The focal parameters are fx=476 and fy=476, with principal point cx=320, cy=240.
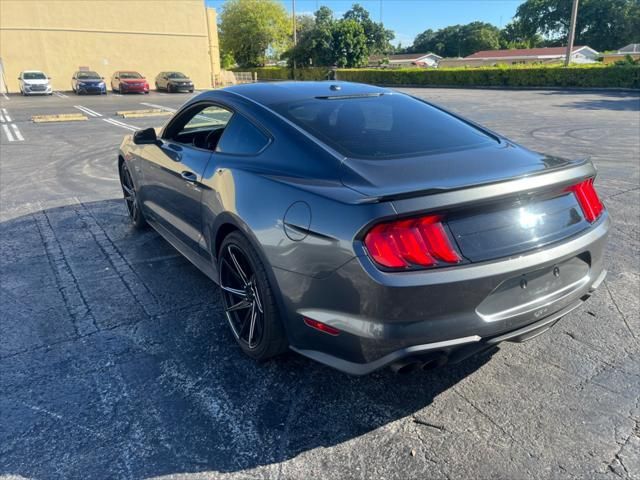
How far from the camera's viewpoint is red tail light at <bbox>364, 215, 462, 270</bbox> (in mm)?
2008

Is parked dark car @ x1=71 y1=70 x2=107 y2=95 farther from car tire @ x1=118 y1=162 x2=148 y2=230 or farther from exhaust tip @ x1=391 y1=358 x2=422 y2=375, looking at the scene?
exhaust tip @ x1=391 y1=358 x2=422 y2=375

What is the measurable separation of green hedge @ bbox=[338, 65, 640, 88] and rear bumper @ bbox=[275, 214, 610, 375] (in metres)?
29.8

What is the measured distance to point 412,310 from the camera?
201 cm

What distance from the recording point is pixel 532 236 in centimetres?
223

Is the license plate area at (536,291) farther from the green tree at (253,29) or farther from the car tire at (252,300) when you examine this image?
the green tree at (253,29)

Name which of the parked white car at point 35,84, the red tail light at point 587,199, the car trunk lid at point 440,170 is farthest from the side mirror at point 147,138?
the parked white car at point 35,84

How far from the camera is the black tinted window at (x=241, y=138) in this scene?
2.85m

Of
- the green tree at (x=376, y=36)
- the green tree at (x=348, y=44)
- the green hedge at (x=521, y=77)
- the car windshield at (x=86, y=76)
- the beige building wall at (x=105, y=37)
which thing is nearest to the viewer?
the green hedge at (x=521, y=77)

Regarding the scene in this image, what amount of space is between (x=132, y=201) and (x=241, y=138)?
8.62ft

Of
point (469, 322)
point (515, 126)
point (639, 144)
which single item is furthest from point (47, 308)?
point (515, 126)

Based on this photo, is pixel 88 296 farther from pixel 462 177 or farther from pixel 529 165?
pixel 529 165

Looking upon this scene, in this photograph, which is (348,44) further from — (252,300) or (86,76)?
(252,300)

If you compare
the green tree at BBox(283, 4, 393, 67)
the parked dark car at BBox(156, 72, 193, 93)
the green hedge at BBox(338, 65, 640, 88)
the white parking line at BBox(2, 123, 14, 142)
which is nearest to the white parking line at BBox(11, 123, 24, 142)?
the white parking line at BBox(2, 123, 14, 142)

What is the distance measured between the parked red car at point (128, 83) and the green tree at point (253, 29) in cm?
3017
